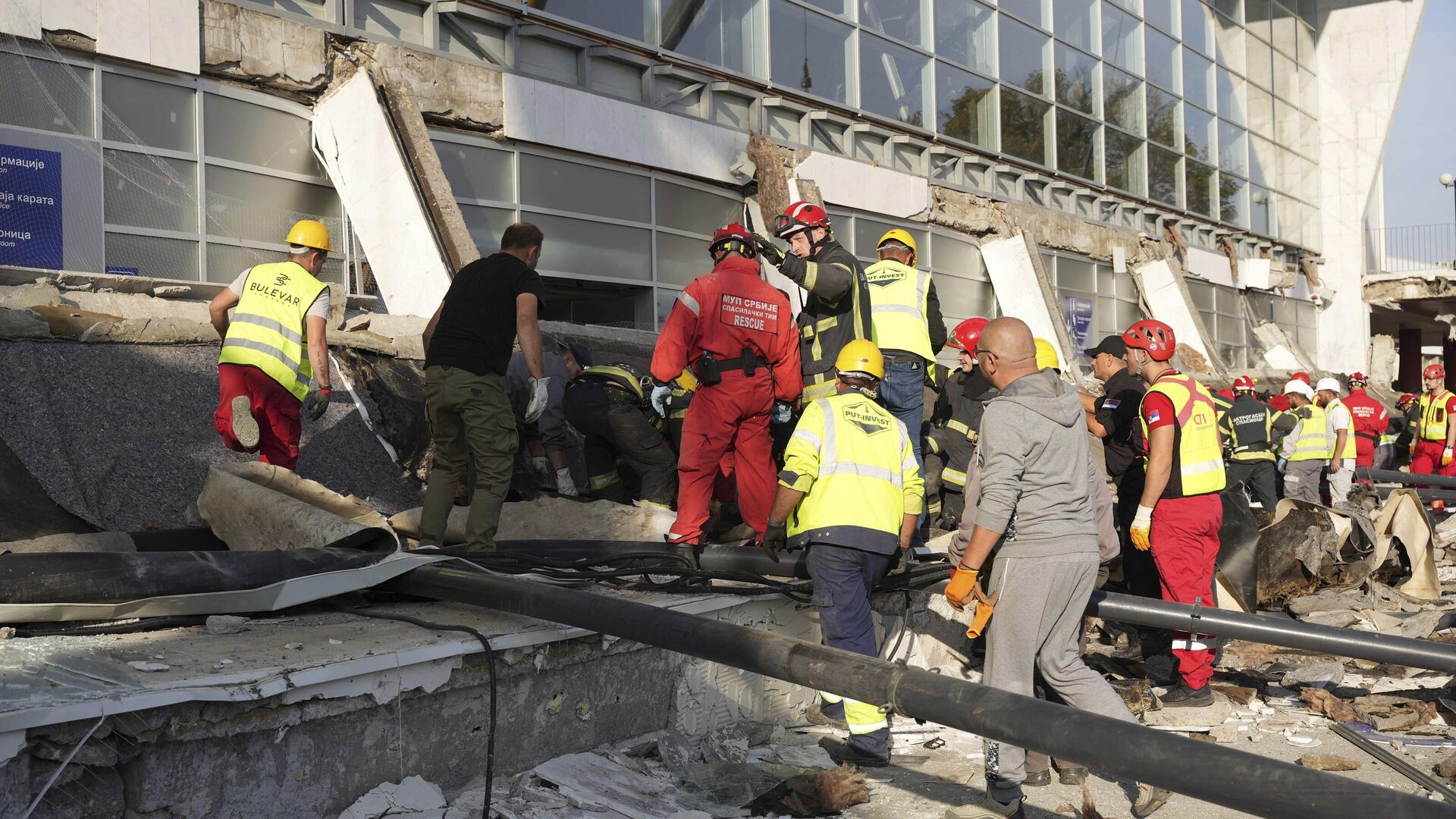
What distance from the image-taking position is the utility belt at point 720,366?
6.07 meters

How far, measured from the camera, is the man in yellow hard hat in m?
5.78

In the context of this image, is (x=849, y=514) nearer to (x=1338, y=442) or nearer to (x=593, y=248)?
(x=593, y=248)

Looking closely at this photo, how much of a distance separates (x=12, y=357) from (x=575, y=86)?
679cm

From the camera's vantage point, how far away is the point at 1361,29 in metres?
29.2

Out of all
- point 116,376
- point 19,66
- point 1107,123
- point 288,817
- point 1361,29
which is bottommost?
point 288,817

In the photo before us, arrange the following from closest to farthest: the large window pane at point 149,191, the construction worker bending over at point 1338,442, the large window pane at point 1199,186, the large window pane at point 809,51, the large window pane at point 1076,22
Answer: the large window pane at point 149,191, the construction worker bending over at point 1338,442, the large window pane at point 809,51, the large window pane at point 1076,22, the large window pane at point 1199,186

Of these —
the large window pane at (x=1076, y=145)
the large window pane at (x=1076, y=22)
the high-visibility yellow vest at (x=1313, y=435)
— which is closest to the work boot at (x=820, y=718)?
A: the high-visibility yellow vest at (x=1313, y=435)

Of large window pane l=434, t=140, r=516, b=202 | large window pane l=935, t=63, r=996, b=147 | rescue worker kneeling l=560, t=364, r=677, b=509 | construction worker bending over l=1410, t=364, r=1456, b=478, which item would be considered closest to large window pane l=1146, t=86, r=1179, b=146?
large window pane l=935, t=63, r=996, b=147

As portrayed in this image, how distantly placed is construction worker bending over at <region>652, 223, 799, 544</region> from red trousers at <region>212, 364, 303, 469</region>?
78.3 inches

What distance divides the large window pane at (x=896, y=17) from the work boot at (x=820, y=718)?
483 inches

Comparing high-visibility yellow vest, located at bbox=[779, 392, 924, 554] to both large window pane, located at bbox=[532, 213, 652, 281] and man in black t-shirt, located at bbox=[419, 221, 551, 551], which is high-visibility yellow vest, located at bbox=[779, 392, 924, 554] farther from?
large window pane, located at bbox=[532, 213, 652, 281]

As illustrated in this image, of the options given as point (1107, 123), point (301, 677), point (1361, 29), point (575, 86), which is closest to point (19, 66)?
point (575, 86)

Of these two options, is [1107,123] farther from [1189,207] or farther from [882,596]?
[882,596]

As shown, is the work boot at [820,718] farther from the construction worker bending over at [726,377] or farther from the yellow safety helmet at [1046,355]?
the yellow safety helmet at [1046,355]
